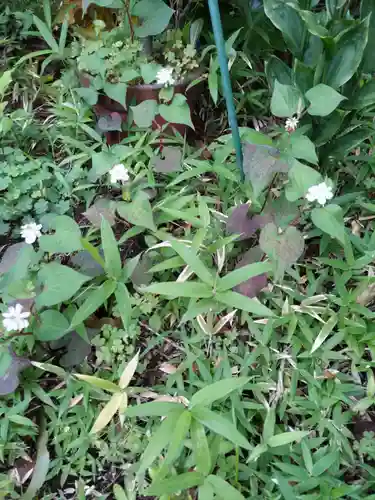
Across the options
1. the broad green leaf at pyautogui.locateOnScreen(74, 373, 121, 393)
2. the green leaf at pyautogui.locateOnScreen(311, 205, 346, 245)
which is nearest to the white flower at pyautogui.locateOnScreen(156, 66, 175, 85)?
the green leaf at pyautogui.locateOnScreen(311, 205, 346, 245)

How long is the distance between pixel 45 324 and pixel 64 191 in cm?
53

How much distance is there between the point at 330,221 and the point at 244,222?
0.81 feet

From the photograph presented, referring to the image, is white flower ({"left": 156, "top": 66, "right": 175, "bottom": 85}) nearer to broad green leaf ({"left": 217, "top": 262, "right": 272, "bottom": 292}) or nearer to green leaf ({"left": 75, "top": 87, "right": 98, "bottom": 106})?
green leaf ({"left": 75, "top": 87, "right": 98, "bottom": 106})

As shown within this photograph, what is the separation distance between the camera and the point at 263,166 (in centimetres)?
121

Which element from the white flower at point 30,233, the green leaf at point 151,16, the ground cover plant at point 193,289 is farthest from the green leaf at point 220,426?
the green leaf at point 151,16

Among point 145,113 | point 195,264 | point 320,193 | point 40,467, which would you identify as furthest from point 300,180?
point 40,467

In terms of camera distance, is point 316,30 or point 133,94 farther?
point 133,94

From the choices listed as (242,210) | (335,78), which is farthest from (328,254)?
(335,78)

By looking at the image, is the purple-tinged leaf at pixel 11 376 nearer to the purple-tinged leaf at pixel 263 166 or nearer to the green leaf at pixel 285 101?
the purple-tinged leaf at pixel 263 166

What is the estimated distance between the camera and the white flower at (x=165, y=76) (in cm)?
150

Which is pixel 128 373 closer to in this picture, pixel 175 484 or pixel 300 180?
pixel 175 484

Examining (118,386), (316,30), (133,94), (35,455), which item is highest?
(316,30)

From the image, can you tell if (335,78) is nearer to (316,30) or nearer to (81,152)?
(316,30)

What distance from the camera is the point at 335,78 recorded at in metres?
1.29
